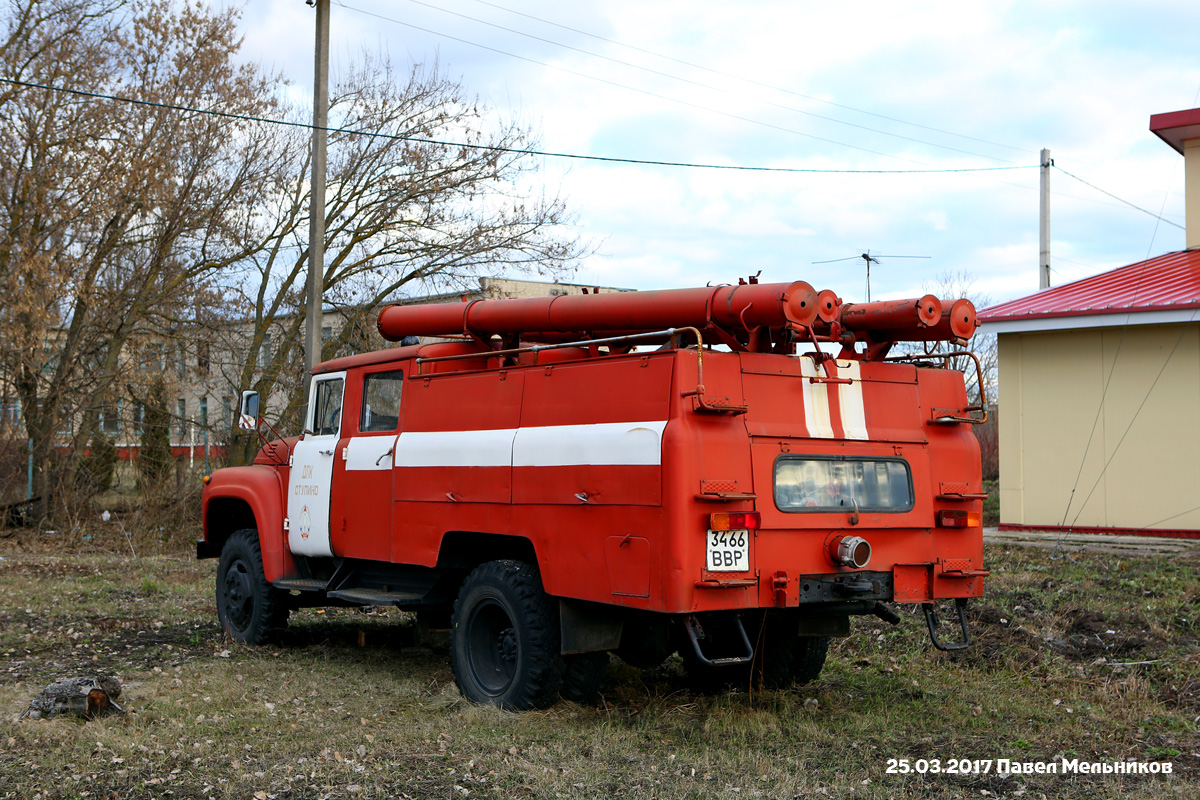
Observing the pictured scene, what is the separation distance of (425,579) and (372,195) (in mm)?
15436

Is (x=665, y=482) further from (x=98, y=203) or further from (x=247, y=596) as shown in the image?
(x=98, y=203)

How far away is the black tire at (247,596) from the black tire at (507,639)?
2.72 metres

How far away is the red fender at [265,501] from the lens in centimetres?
939

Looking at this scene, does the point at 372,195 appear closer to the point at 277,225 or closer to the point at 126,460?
the point at 277,225

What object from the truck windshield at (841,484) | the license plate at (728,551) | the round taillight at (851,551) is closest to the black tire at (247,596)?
the license plate at (728,551)

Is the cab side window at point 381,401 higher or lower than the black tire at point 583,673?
higher

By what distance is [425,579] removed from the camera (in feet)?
27.0

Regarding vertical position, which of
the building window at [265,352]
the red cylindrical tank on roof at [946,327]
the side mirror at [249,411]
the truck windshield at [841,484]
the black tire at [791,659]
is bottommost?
the black tire at [791,659]

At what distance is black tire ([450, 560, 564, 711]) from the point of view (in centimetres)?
685

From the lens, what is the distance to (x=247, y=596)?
32.2ft

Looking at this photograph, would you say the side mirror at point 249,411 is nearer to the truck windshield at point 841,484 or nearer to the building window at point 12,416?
the truck windshield at point 841,484

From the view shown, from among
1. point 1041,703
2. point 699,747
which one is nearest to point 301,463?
point 699,747

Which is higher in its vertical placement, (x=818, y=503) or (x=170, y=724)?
(x=818, y=503)

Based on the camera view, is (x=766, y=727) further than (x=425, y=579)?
No
